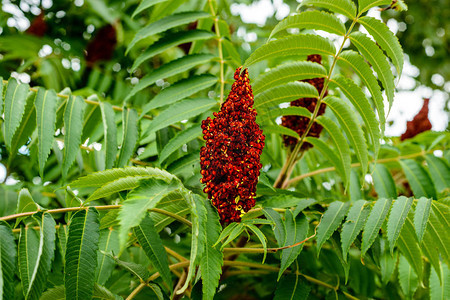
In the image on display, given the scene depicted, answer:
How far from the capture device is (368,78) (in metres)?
1.83

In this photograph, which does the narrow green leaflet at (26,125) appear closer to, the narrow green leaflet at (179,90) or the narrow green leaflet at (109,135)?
the narrow green leaflet at (109,135)

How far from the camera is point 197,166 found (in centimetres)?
213

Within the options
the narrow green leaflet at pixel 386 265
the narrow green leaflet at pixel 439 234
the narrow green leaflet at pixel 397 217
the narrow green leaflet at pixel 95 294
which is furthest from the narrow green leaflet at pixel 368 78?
the narrow green leaflet at pixel 95 294

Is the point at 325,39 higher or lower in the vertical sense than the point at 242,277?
higher

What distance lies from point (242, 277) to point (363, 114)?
1.48 m

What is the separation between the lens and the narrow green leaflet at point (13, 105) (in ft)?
6.20

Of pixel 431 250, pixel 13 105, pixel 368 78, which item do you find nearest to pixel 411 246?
pixel 431 250

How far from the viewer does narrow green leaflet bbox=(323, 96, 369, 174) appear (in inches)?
76.3

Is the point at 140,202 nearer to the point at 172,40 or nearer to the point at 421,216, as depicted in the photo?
the point at 421,216

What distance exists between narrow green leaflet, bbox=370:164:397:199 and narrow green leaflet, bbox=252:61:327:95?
2.72 feet

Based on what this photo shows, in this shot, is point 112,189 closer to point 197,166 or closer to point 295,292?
point 197,166

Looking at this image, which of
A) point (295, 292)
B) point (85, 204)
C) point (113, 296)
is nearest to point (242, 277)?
point (295, 292)

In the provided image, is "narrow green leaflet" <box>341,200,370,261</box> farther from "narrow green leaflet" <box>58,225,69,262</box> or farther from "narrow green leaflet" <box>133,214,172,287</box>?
"narrow green leaflet" <box>58,225,69,262</box>

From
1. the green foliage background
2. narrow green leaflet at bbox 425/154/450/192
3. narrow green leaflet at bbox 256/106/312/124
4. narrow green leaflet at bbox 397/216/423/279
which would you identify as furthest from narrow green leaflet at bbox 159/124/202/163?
narrow green leaflet at bbox 425/154/450/192
